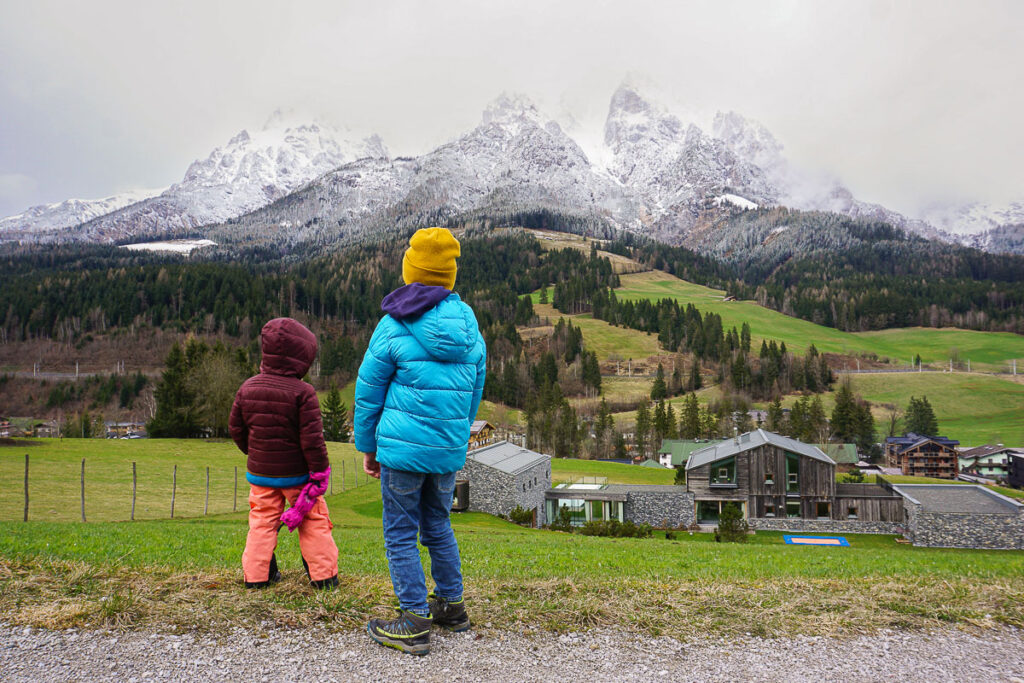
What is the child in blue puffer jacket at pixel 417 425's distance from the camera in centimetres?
484

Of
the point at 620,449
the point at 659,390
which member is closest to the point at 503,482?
the point at 620,449

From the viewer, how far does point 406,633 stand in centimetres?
448

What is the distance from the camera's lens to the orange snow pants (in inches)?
231

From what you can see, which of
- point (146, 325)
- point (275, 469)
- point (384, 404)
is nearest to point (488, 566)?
point (275, 469)

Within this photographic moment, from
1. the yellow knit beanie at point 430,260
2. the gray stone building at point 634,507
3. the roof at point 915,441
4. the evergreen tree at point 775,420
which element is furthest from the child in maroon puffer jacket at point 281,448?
the evergreen tree at point 775,420

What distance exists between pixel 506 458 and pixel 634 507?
30.8 ft

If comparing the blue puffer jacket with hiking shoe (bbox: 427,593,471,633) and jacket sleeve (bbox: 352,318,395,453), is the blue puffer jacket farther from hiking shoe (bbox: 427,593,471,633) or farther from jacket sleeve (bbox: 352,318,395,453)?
hiking shoe (bbox: 427,593,471,633)

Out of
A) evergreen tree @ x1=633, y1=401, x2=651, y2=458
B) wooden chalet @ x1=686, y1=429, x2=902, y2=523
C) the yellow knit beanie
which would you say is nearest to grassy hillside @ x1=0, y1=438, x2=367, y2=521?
the yellow knit beanie

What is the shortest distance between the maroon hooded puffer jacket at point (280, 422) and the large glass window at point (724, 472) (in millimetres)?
38870

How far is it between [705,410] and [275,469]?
10580 cm

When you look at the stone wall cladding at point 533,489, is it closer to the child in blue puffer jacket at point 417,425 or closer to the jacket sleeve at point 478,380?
the jacket sleeve at point 478,380

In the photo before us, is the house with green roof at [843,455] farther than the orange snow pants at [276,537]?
Yes

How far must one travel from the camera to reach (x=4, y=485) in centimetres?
2636

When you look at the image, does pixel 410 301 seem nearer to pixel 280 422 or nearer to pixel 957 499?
pixel 280 422
